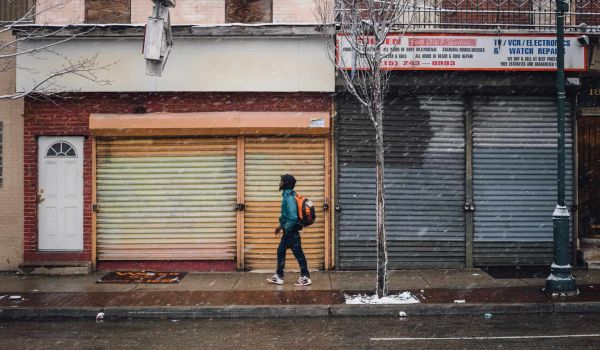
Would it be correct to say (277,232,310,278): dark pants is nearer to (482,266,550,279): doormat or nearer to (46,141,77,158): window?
(482,266,550,279): doormat

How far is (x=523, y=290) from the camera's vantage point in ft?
36.1

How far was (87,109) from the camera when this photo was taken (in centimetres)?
1327

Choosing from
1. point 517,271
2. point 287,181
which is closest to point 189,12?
point 287,181

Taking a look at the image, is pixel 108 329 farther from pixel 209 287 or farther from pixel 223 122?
pixel 223 122

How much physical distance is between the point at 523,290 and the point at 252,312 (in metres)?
4.69

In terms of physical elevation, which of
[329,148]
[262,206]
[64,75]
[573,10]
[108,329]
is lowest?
[108,329]

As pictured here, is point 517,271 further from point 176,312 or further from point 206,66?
point 206,66

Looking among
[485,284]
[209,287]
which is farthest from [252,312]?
[485,284]

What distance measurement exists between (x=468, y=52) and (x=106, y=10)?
24.5ft

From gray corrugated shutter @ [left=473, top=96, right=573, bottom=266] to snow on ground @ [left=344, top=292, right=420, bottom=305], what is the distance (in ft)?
11.6

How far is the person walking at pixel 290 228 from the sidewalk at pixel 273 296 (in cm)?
31

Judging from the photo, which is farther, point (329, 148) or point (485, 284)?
point (329, 148)

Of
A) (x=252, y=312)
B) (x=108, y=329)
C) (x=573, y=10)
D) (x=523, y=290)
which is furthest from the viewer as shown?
(x=573, y=10)

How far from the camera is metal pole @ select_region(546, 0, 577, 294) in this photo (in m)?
10.6
